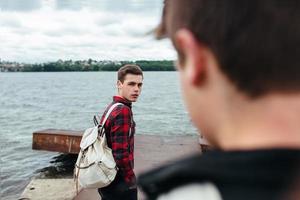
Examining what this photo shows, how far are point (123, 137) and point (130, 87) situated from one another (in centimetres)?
57

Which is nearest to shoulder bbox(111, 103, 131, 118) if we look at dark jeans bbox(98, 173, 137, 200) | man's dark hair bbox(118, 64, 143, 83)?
man's dark hair bbox(118, 64, 143, 83)

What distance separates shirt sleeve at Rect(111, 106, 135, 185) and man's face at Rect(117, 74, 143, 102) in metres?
0.22

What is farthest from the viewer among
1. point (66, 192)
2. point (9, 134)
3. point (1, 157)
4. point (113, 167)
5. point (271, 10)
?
point (9, 134)

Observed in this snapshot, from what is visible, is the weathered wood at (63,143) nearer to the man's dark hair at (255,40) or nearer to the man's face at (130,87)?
the man's face at (130,87)

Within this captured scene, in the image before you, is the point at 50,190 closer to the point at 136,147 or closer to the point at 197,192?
the point at 136,147

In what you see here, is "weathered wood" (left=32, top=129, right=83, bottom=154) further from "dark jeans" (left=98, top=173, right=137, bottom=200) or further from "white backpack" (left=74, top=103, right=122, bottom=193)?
"white backpack" (left=74, top=103, right=122, bottom=193)

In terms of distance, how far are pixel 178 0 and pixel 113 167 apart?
316cm

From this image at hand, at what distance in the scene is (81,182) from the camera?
3.83 meters

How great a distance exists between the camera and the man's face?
405 centimetres

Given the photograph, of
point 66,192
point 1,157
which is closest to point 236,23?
point 66,192

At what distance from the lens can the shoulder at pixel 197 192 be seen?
2.33ft

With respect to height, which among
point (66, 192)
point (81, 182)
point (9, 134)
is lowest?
point (9, 134)

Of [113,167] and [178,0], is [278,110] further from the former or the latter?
[113,167]

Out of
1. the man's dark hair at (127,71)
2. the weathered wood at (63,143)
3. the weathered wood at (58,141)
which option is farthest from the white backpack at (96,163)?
the weathered wood at (58,141)
